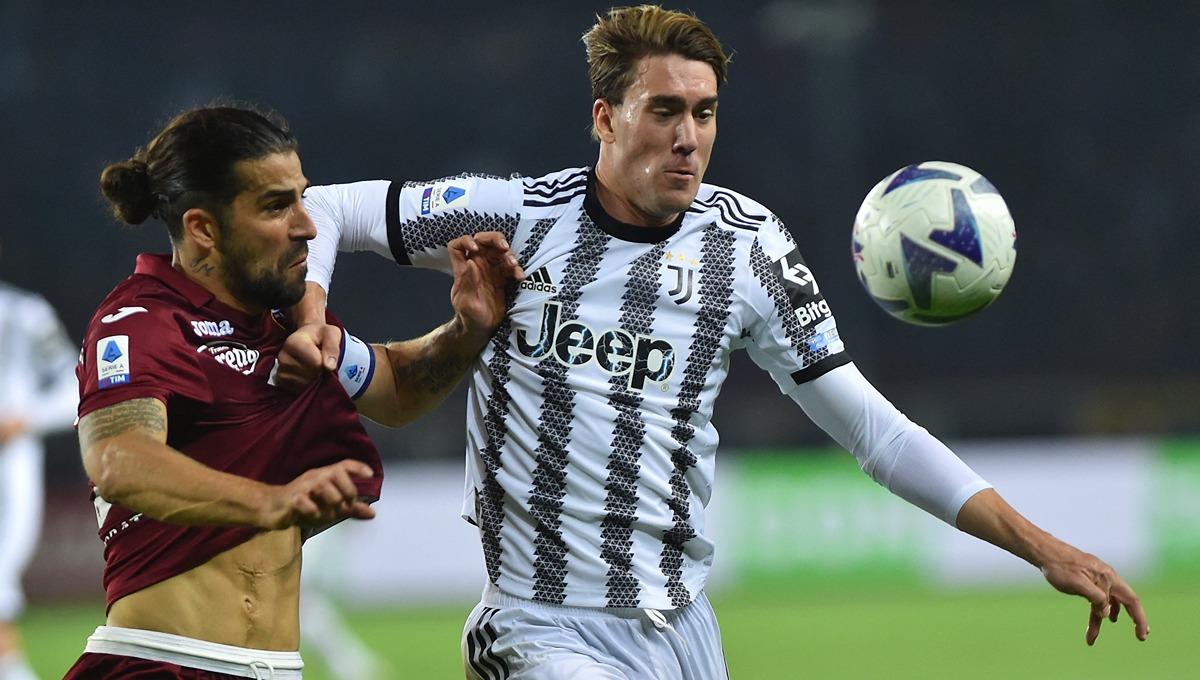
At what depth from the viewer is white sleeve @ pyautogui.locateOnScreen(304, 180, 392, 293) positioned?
4.04 m

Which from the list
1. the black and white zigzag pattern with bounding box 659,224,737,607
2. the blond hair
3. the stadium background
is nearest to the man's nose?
the blond hair

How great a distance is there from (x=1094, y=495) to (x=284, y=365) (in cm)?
992

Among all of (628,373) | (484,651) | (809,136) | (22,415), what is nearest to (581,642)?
(484,651)

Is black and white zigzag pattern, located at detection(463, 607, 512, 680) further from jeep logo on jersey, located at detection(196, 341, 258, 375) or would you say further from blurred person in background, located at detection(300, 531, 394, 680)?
blurred person in background, located at detection(300, 531, 394, 680)

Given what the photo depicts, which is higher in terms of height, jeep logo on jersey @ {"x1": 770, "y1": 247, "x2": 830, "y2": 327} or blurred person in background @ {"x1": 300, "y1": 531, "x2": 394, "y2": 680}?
jeep logo on jersey @ {"x1": 770, "y1": 247, "x2": 830, "y2": 327}

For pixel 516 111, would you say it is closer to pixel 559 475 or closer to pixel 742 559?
pixel 742 559

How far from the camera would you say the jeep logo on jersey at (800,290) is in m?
4.02

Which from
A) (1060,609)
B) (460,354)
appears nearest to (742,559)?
(1060,609)

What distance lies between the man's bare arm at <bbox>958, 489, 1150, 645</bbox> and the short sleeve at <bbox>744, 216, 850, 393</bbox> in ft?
1.74

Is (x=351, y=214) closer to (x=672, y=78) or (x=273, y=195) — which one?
(x=273, y=195)

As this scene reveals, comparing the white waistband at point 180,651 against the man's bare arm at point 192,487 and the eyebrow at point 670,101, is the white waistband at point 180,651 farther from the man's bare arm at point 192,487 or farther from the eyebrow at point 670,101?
the eyebrow at point 670,101

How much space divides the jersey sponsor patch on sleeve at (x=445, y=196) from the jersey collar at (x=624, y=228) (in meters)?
0.31

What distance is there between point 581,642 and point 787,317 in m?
0.96

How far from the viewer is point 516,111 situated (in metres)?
18.1
